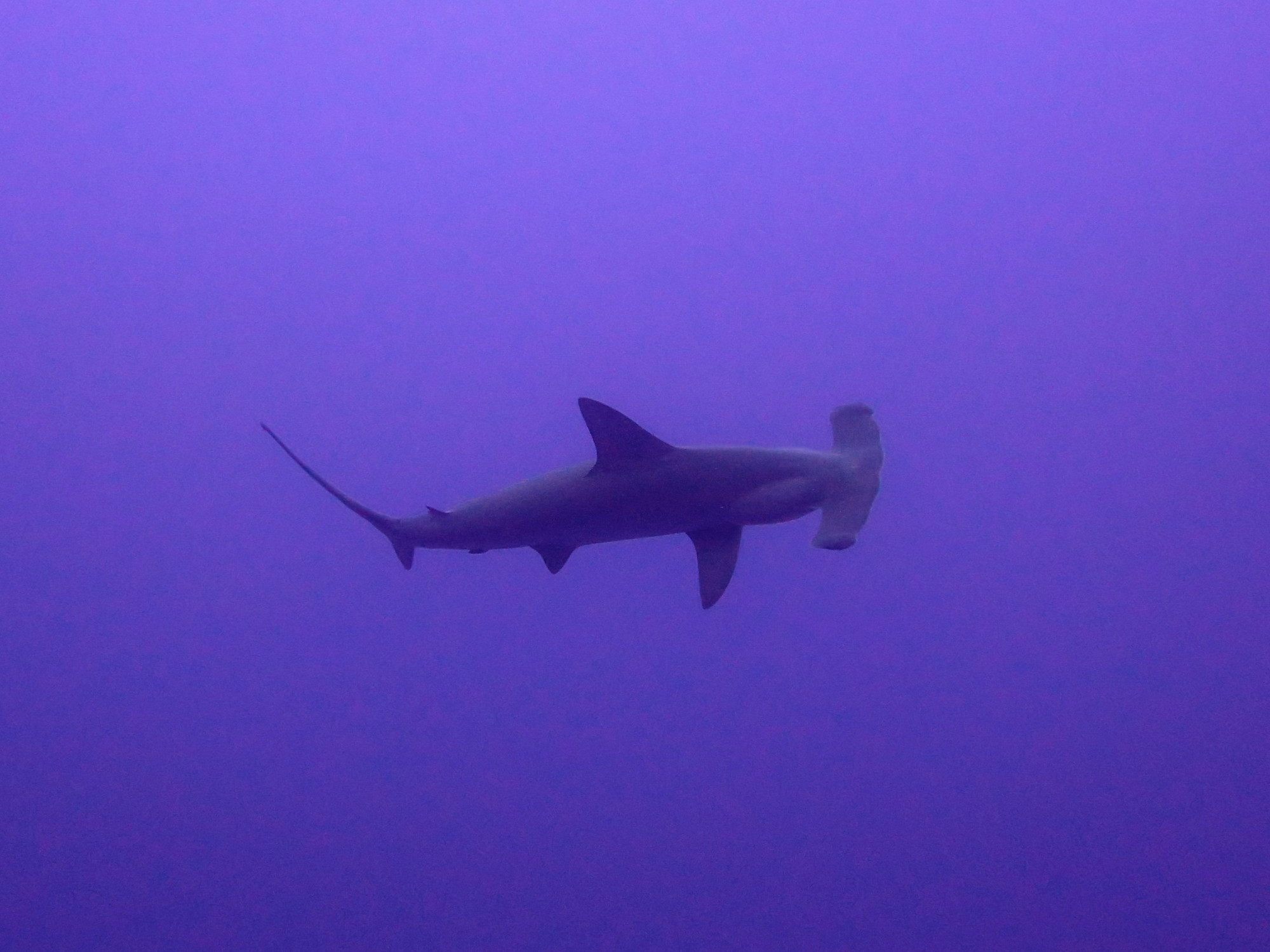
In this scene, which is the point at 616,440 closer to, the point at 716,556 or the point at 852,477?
the point at 716,556

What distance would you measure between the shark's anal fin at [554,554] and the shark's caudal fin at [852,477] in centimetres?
103

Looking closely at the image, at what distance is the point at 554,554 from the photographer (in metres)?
4.37

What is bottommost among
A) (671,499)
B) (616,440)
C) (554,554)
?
(554,554)

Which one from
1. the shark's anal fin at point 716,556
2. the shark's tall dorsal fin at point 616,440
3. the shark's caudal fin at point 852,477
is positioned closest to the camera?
the shark's tall dorsal fin at point 616,440

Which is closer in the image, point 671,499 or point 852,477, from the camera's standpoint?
point 671,499

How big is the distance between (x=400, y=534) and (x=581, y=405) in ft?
4.08

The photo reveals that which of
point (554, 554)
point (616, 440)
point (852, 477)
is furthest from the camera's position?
point (554, 554)

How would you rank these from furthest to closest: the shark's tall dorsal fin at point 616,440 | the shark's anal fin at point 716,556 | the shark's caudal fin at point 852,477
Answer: the shark's anal fin at point 716,556
the shark's caudal fin at point 852,477
the shark's tall dorsal fin at point 616,440

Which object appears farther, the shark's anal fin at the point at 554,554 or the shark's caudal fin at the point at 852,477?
the shark's anal fin at the point at 554,554

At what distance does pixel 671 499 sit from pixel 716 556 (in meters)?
0.40

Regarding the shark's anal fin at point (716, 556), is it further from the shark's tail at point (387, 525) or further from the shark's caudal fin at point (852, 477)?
the shark's tail at point (387, 525)

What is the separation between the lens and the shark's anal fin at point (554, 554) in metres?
4.33

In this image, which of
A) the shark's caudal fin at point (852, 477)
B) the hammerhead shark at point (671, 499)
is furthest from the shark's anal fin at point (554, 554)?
the shark's caudal fin at point (852, 477)

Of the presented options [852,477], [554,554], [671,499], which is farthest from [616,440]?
[852,477]
